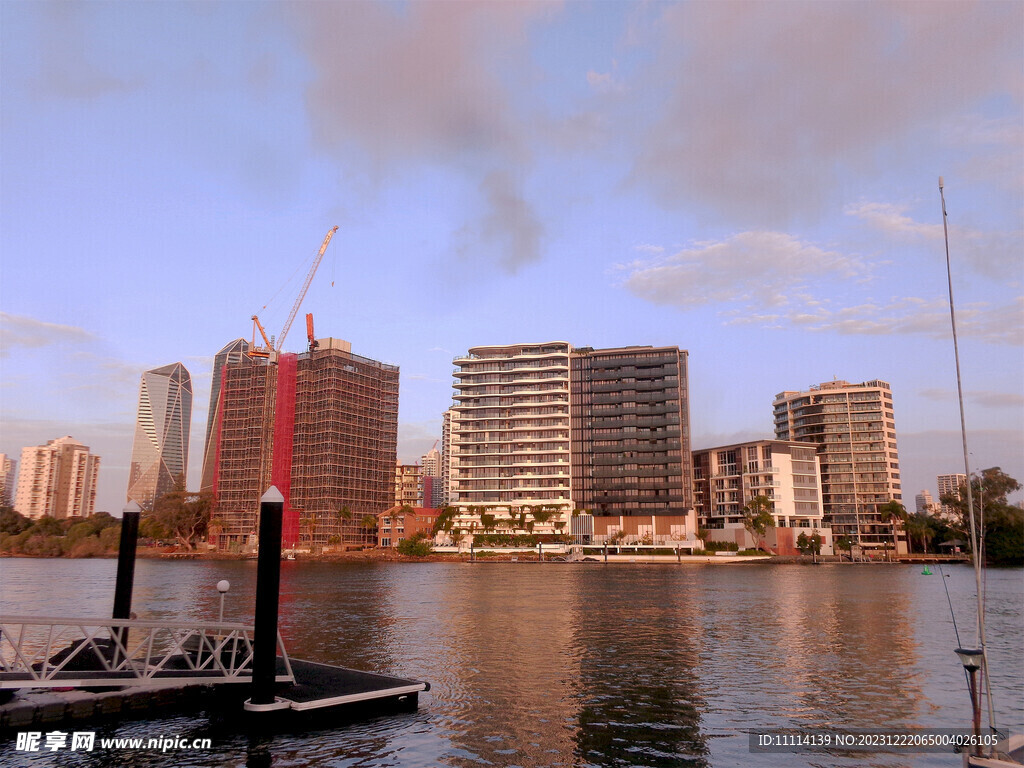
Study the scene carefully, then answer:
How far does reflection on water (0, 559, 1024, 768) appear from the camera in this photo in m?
24.8

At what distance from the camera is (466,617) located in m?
65.1

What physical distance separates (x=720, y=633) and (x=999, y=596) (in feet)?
194

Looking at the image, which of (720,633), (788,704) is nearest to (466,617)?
(720,633)

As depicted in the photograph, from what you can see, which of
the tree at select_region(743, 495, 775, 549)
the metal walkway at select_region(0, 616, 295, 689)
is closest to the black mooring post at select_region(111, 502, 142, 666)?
the metal walkway at select_region(0, 616, 295, 689)

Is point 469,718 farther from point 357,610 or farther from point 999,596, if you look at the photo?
point 999,596

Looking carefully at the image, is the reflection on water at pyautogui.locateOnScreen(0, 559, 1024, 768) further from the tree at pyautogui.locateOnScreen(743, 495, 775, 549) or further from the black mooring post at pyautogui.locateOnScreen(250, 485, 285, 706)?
the tree at pyautogui.locateOnScreen(743, 495, 775, 549)

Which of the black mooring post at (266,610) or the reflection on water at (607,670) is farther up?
the black mooring post at (266,610)

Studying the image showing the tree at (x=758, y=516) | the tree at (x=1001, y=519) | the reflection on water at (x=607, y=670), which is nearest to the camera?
the reflection on water at (x=607, y=670)

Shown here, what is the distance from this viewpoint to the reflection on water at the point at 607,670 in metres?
24.8

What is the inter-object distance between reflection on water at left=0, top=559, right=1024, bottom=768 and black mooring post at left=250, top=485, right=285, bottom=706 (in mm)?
1891

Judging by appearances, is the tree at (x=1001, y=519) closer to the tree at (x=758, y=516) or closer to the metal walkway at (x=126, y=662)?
the tree at (x=758, y=516)

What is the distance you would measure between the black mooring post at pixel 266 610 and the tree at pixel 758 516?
186 meters

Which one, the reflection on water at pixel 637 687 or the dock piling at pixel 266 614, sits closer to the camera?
the reflection on water at pixel 637 687

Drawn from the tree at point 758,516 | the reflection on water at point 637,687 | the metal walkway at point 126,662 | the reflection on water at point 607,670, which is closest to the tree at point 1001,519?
the tree at point 758,516
